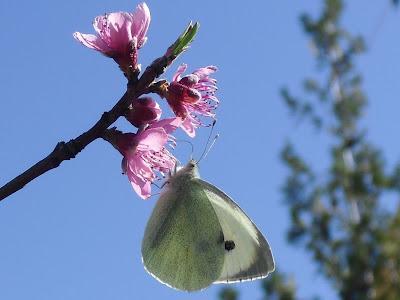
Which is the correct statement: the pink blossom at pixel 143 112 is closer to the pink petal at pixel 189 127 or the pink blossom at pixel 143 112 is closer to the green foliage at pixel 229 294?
the pink petal at pixel 189 127

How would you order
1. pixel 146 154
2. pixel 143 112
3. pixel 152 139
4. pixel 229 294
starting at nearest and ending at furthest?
pixel 143 112, pixel 152 139, pixel 146 154, pixel 229 294

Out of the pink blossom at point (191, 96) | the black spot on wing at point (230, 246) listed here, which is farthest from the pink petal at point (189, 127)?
the black spot on wing at point (230, 246)

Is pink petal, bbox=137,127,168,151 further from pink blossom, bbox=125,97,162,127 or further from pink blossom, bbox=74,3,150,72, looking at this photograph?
pink blossom, bbox=74,3,150,72

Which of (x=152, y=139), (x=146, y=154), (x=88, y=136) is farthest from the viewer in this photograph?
(x=146, y=154)

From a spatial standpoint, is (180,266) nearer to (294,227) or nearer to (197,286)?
(197,286)

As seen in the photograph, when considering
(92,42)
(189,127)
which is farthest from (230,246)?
(92,42)

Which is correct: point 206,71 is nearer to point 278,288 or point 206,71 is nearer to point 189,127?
point 189,127

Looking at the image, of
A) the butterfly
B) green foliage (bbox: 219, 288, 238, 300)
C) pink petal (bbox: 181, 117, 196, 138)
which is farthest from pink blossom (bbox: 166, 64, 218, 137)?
green foliage (bbox: 219, 288, 238, 300)
